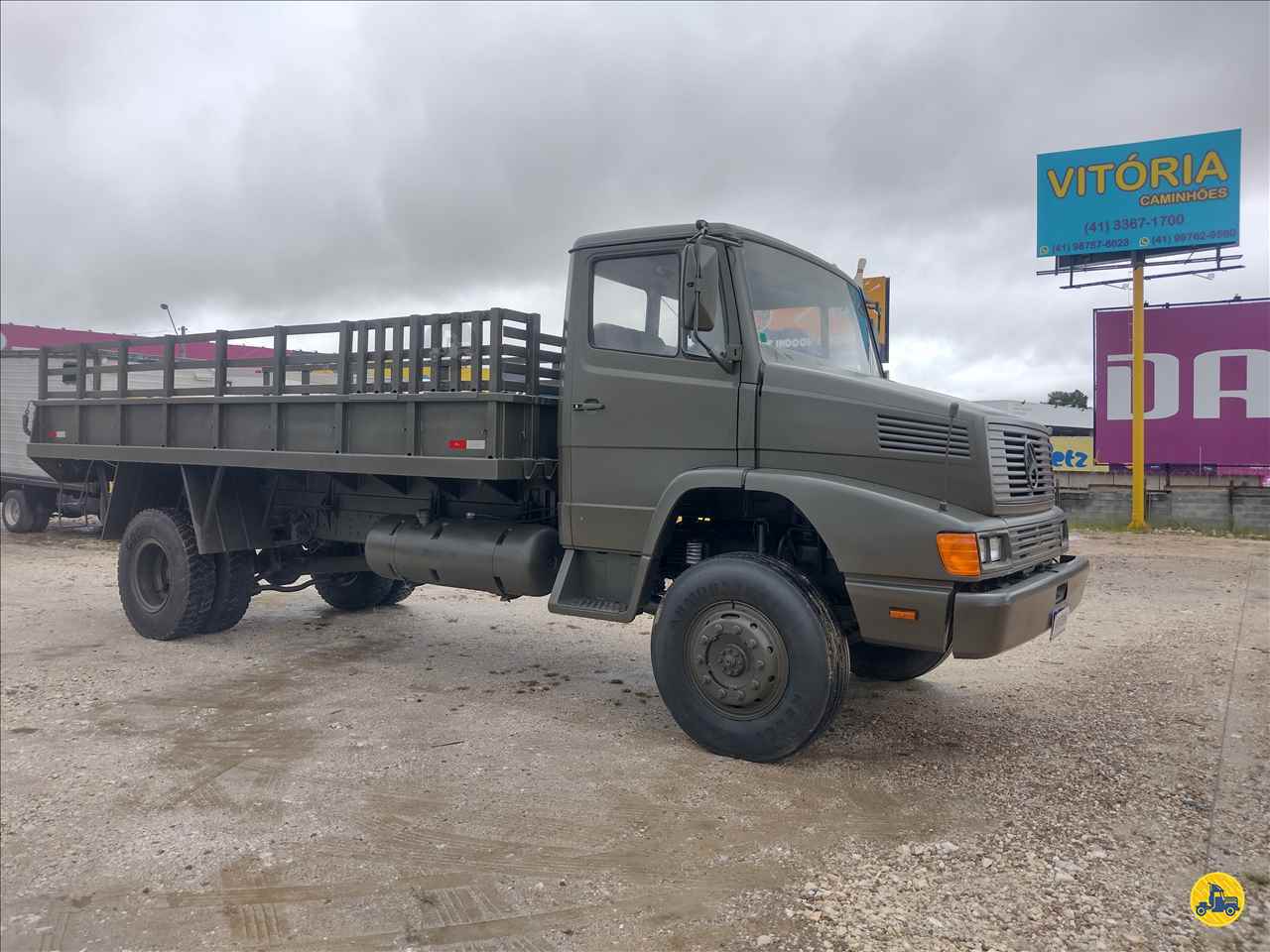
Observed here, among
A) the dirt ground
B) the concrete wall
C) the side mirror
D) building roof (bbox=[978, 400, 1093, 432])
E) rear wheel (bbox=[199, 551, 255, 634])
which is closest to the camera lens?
the dirt ground

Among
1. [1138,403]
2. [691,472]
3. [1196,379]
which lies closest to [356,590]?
[691,472]

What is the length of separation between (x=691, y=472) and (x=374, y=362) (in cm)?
268

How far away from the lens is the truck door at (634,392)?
4.88 m

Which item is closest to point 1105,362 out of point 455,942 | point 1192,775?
point 1192,775

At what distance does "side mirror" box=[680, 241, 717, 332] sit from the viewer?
462 cm

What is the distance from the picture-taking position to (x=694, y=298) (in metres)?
4.62

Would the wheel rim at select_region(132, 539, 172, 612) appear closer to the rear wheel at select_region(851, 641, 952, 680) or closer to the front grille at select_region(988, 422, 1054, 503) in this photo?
the rear wheel at select_region(851, 641, 952, 680)

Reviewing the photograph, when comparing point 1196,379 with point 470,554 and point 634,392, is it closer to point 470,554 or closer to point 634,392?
point 634,392

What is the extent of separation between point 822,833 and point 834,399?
6.90 ft

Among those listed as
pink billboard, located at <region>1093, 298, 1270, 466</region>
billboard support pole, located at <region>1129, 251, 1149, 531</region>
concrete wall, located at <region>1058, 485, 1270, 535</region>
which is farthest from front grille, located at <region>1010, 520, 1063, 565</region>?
pink billboard, located at <region>1093, 298, 1270, 466</region>

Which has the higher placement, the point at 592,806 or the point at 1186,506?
the point at 1186,506

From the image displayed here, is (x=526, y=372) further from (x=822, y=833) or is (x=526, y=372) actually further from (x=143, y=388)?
(x=143, y=388)

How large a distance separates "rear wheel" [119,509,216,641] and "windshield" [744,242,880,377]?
5340mm

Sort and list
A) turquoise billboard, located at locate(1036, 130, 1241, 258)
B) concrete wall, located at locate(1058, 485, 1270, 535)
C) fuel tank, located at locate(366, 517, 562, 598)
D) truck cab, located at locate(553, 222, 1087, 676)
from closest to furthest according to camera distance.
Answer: truck cab, located at locate(553, 222, 1087, 676) < fuel tank, located at locate(366, 517, 562, 598) < concrete wall, located at locate(1058, 485, 1270, 535) < turquoise billboard, located at locate(1036, 130, 1241, 258)
